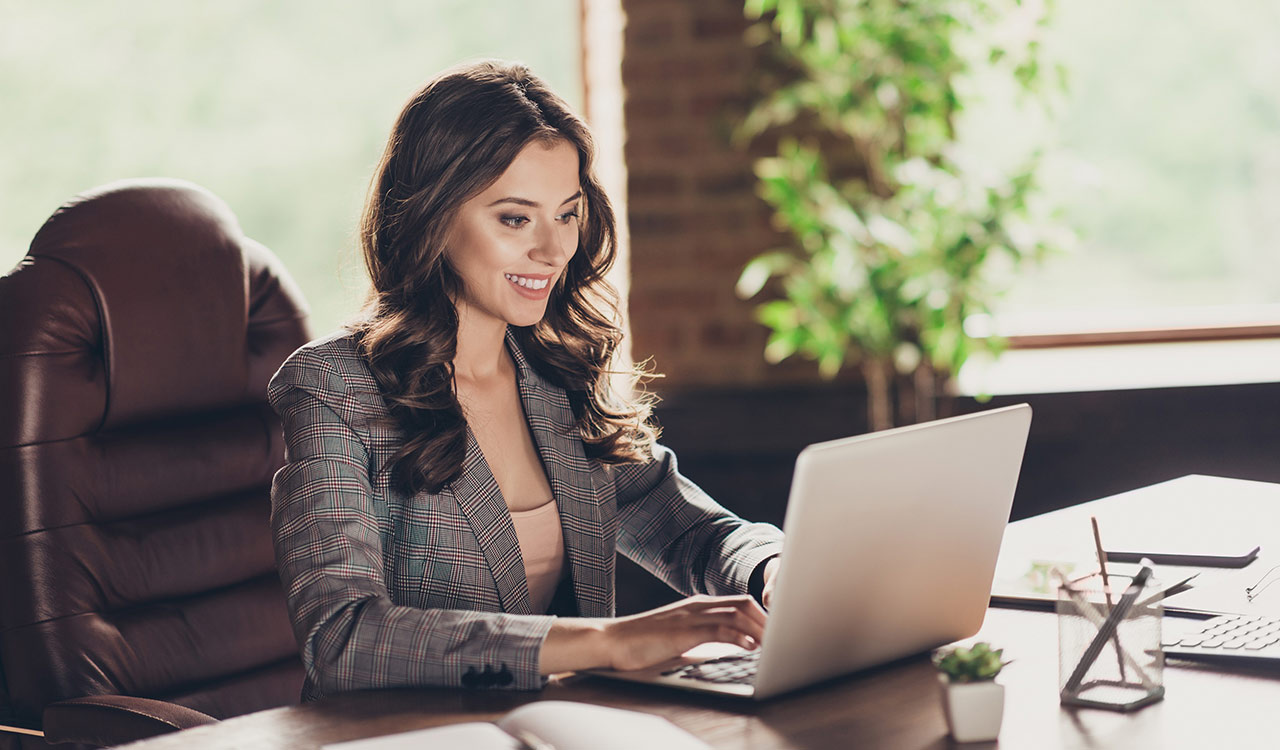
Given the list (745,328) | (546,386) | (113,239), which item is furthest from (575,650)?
(745,328)

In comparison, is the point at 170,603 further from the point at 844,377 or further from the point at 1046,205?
the point at 1046,205

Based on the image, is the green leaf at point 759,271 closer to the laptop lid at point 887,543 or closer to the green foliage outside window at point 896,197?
the green foliage outside window at point 896,197

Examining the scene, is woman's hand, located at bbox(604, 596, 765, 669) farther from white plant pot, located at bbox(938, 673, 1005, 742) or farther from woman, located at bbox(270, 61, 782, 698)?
white plant pot, located at bbox(938, 673, 1005, 742)

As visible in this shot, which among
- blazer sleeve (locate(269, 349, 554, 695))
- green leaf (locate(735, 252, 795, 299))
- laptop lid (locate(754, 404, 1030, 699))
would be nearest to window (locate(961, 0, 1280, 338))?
green leaf (locate(735, 252, 795, 299))

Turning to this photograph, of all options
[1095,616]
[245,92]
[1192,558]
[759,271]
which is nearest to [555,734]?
[1095,616]

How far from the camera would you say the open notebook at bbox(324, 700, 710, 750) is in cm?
96

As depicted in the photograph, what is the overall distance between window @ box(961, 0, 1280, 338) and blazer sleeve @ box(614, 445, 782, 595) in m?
1.91

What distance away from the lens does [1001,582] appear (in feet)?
5.09

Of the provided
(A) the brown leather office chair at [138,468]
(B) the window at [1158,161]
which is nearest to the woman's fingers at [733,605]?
(A) the brown leather office chair at [138,468]

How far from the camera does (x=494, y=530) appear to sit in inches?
60.5

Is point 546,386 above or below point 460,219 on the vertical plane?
below

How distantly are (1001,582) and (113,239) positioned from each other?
131cm

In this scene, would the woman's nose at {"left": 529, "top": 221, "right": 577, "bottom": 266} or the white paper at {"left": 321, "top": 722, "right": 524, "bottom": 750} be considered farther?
the woman's nose at {"left": 529, "top": 221, "right": 577, "bottom": 266}

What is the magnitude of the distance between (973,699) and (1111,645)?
0.19 m
